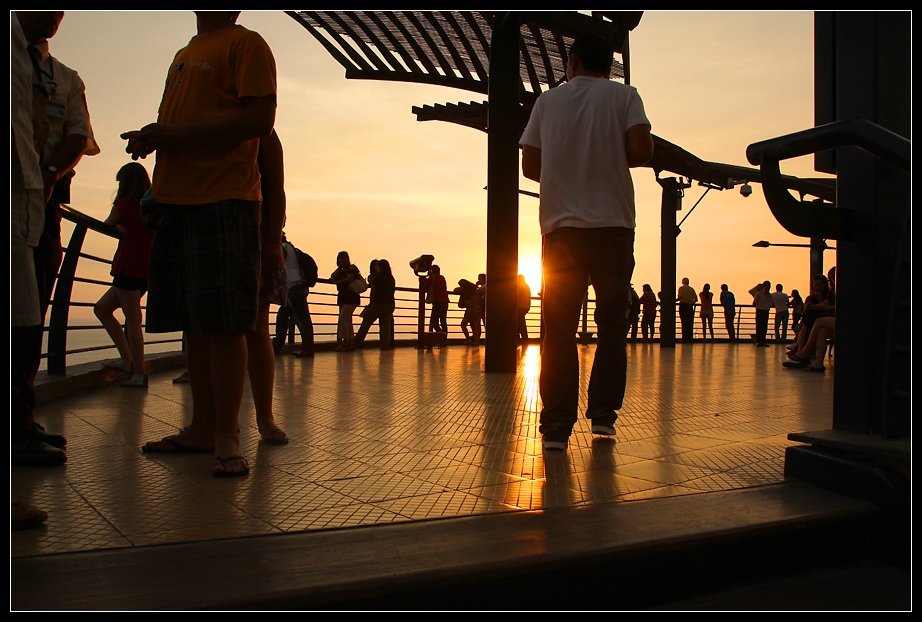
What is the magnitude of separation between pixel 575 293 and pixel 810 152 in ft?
3.85

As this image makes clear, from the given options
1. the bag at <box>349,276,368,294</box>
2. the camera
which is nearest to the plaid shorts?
the bag at <box>349,276,368,294</box>

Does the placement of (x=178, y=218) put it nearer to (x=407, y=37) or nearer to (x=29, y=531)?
(x=29, y=531)

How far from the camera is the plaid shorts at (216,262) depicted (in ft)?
7.47

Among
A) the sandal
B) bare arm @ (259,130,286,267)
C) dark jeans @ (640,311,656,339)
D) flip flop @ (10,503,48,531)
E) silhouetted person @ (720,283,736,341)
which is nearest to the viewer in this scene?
flip flop @ (10,503,48,531)

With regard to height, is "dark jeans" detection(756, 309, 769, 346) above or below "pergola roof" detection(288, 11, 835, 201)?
below

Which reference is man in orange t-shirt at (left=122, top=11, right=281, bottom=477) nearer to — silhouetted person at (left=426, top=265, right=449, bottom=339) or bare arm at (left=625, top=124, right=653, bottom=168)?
bare arm at (left=625, top=124, right=653, bottom=168)

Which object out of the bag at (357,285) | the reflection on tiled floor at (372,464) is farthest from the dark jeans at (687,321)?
the reflection on tiled floor at (372,464)

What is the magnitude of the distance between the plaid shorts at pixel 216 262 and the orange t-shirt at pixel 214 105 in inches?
2.1

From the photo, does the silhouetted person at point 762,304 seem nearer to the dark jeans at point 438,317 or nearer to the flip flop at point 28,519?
the dark jeans at point 438,317

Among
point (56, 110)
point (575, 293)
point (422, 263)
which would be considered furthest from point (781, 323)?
point (56, 110)

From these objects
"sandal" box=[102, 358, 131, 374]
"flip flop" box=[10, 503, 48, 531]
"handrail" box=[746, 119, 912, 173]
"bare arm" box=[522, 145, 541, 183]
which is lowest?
"flip flop" box=[10, 503, 48, 531]

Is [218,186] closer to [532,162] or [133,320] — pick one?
[532,162]

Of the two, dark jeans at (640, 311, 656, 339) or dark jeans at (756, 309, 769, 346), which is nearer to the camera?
dark jeans at (756, 309, 769, 346)

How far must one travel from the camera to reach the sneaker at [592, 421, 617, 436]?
9.77 feet
